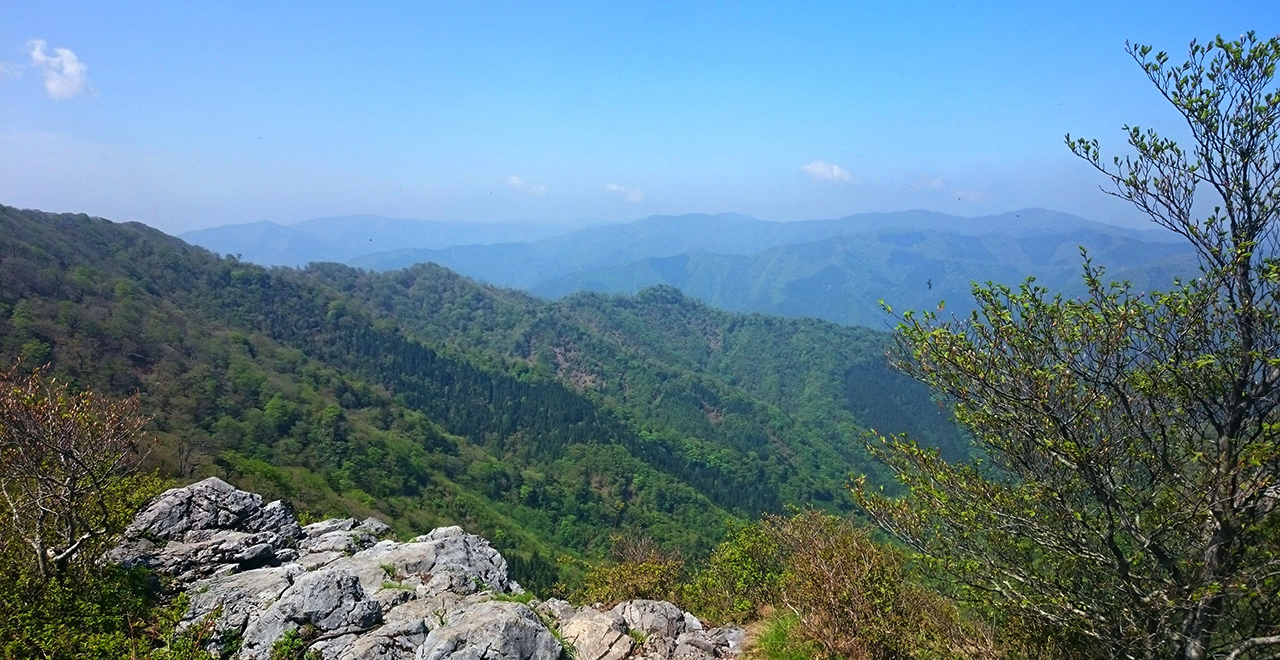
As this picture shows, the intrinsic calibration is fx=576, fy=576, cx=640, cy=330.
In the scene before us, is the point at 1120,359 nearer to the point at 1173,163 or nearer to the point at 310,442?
the point at 1173,163

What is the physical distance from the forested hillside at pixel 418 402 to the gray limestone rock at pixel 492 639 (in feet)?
115

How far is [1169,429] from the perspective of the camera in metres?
7.60

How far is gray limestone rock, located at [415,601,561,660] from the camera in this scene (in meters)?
10.1

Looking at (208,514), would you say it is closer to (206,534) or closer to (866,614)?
(206,534)

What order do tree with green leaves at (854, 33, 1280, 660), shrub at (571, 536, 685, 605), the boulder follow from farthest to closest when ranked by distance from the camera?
1. shrub at (571, 536, 685, 605)
2. the boulder
3. tree with green leaves at (854, 33, 1280, 660)

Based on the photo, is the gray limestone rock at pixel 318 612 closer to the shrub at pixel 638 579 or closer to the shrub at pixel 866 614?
the shrub at pixel 638 579

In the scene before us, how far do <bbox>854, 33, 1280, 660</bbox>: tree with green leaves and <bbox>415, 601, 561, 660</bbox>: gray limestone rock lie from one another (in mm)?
6845

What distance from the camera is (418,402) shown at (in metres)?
116

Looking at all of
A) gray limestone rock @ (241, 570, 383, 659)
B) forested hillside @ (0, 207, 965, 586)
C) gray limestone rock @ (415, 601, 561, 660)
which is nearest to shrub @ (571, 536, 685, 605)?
gray limestone rock @ (415, 601, 561, 660)

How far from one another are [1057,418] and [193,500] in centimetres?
2359

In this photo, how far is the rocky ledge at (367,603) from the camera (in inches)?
426

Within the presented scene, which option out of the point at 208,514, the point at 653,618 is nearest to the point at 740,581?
the point at 653,618

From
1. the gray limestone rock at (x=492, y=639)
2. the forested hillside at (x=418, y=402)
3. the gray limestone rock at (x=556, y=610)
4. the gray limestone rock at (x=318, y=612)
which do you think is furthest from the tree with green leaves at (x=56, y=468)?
the forested hillside at (x=418, y=402)

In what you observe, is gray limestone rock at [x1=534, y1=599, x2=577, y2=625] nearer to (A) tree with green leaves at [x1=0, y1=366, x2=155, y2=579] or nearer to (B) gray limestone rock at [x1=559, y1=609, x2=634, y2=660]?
(B) gray limestone rock at [x1=559, y1=609, x2=634, y2=660]
